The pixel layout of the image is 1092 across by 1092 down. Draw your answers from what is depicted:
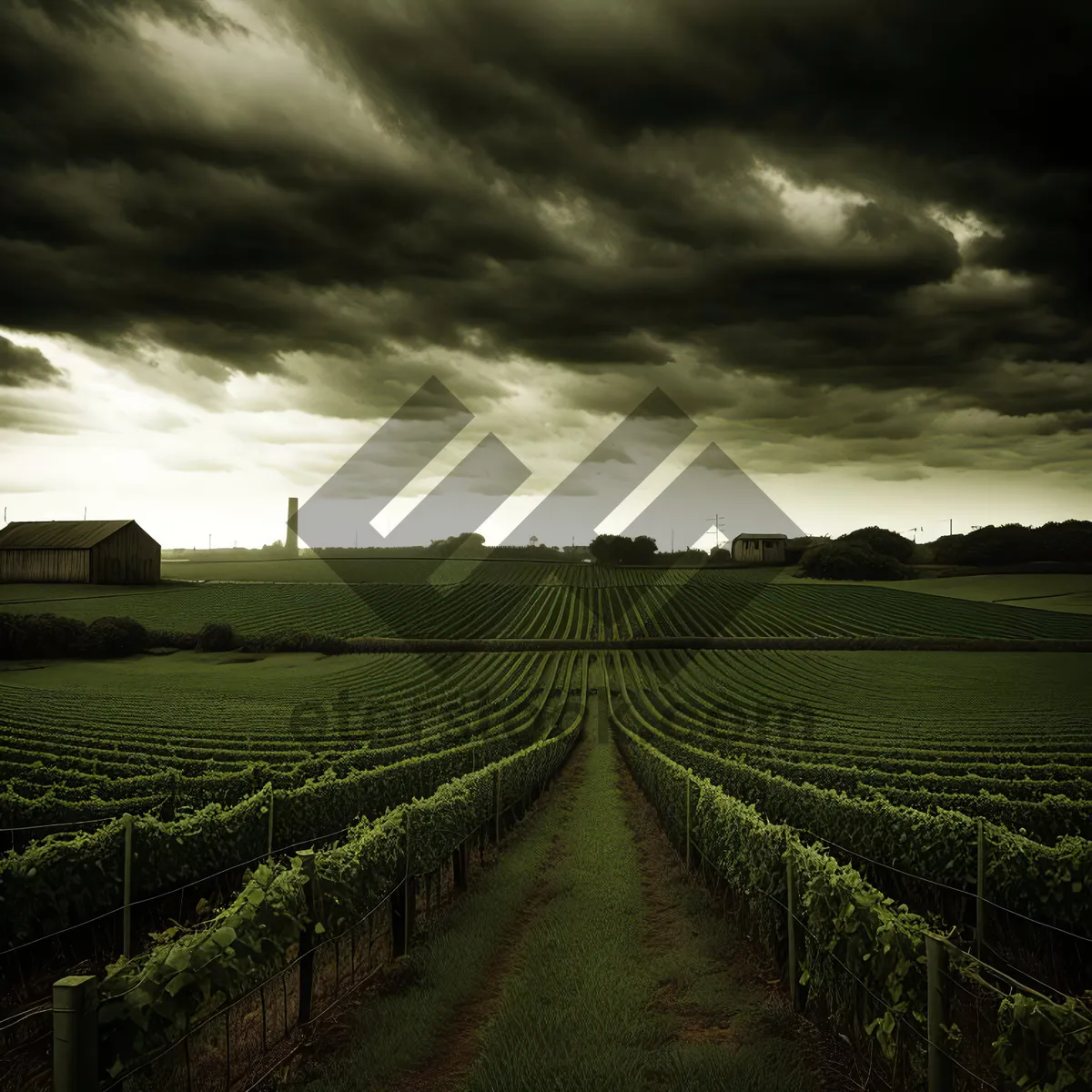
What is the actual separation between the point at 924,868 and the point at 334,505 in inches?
4817

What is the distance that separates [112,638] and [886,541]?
12476 centimetres

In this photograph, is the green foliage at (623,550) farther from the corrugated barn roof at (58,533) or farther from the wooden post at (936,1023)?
the wooden post at (936,1023)

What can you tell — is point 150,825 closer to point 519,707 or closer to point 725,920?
point 725,920

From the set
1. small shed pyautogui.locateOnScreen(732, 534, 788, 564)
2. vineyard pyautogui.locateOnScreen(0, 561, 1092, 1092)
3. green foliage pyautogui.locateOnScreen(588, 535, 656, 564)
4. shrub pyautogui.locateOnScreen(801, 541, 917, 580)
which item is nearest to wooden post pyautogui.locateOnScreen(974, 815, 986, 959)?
vineyard pyautogui.locateOnScreen(0, 561, 1092, 1092)

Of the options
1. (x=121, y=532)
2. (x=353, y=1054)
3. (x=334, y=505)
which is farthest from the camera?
(x=334, y=505)

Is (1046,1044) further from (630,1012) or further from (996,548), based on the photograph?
(996,548)

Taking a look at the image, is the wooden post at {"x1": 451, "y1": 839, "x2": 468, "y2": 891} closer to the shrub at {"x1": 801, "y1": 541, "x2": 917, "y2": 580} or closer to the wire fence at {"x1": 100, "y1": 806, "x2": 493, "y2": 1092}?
the wire fence at {"x1": 100, "y1": 806, "x2": 493, "y2": 1092}

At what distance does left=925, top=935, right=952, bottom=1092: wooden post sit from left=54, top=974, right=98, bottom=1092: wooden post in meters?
5.76

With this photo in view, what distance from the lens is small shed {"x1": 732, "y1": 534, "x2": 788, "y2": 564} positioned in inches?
5733

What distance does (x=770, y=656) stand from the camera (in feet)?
247

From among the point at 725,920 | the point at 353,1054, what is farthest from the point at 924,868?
the point at 353,1054

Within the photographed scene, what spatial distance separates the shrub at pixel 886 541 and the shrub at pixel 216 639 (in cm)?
9968

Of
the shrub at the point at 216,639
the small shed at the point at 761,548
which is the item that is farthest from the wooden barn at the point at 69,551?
the small shed at the point at 761,548

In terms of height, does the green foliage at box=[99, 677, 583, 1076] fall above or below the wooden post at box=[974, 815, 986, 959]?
above
